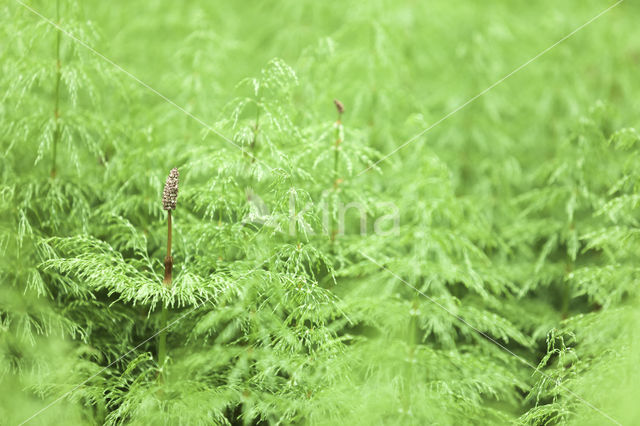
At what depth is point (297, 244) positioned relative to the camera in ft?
5.18

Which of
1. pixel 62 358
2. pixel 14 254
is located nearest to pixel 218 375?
pixel 62 358

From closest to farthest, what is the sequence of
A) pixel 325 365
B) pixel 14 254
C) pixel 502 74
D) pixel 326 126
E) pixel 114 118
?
pixel 325 365 → pixel 14 254 → pixel 326 126 → pixel 114 118 → pixel 502 74

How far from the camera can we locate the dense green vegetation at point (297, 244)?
1.53 m

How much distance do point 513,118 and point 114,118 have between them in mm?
2291

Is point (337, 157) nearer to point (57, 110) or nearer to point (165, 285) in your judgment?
point (165, 285)

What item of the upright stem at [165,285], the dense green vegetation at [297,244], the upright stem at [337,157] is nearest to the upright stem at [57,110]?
the dense green vegetation at [297,244]

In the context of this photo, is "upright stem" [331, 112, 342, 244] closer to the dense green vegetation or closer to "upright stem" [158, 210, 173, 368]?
the dense green vegetation

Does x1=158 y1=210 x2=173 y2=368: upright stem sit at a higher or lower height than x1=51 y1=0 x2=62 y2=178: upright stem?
lower

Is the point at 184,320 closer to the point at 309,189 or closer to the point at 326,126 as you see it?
the point at 309,189

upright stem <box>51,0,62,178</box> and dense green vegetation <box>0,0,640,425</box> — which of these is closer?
dense green vegetation <box>0,0,640,425</box>

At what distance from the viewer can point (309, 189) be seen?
1.94 meters

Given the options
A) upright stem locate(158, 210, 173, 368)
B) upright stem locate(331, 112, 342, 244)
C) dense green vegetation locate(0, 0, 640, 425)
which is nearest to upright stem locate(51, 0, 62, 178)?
dense green vegetation locate(0, 0, 640, 425)

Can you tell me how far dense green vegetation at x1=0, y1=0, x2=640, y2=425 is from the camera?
1.53 m

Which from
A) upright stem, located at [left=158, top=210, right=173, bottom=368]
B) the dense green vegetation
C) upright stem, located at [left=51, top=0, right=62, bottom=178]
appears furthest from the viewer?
upright stem, located at [left=51, top=0, right=62, bottom=178]
